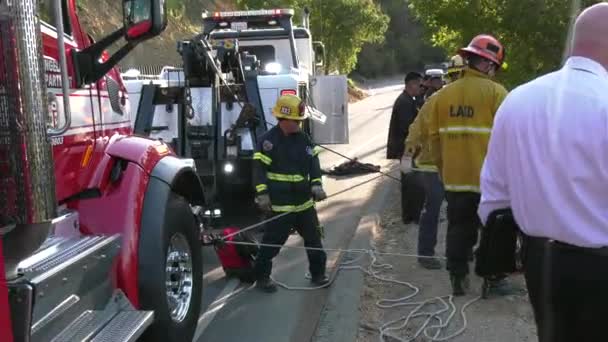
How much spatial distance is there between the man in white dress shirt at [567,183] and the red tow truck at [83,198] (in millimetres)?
1830

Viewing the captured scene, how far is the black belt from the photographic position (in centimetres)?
270

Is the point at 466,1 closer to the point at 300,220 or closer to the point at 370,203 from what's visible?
the point at 370,203

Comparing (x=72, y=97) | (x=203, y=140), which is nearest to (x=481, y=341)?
(x=72, y=97)

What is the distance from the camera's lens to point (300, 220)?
6.32 metres

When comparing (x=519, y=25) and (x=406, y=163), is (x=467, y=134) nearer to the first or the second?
(x=406, y=163)

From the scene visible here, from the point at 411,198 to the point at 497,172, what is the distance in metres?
5.55

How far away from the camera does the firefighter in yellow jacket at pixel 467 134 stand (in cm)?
545

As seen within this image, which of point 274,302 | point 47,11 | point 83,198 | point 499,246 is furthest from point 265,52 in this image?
point 499,246

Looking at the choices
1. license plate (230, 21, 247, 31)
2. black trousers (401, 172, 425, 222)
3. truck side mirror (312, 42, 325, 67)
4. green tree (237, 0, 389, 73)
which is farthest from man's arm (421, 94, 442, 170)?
green tree (237, 0, 389, 73)

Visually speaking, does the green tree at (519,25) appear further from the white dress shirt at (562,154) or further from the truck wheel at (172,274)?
the white dress shirt at (562,154)

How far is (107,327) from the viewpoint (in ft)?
11.6

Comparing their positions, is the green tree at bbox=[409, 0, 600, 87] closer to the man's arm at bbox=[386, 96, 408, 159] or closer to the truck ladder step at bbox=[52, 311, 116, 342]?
the man's arm at bbox=[386, 96, 408, 159]

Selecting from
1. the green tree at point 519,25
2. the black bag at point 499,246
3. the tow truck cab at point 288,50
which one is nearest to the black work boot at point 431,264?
the black bag at point 499,246

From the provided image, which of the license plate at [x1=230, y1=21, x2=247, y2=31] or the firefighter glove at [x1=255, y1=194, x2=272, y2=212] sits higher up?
the license plate at [x1=230, y1=21, x2=247, y2=31]
